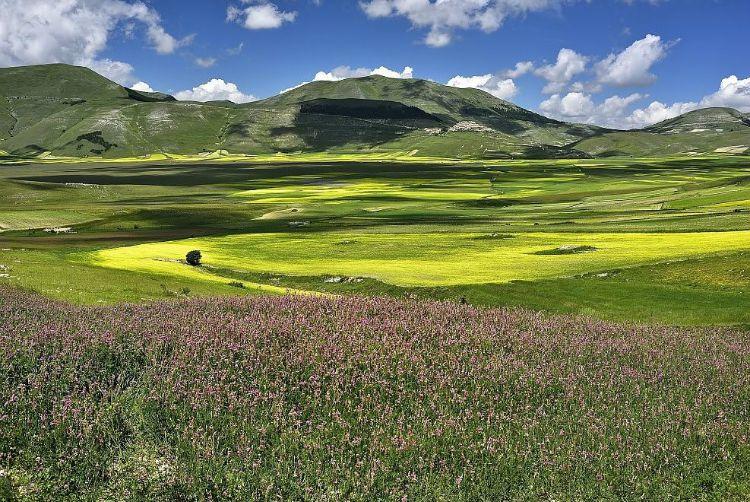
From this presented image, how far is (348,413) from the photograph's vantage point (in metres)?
9.44

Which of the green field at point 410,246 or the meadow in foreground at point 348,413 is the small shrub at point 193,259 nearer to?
the green field at point 410,246

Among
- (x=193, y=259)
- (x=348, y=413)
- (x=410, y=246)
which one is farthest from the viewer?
(x=410, y=246)

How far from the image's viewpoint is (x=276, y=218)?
89688mm

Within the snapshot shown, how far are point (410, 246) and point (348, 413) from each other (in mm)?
46886

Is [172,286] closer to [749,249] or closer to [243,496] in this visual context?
[243,496]

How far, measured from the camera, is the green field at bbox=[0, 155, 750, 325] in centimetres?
3102

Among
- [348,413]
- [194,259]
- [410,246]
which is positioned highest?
[348,413]

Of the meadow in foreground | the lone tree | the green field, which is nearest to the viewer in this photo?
the meadow in foreground

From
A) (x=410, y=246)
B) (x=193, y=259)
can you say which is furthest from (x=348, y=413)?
(x=410, y=246)

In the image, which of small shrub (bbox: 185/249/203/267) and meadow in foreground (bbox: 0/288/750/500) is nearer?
meadow in foreground (bbox: 0/288/750/500)

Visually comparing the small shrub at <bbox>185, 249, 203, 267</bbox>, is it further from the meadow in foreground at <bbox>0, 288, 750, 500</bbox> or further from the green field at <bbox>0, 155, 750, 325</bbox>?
the meadow in foreground at <bbox>0, 288, 750, 500</bbox>

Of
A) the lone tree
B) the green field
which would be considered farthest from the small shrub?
the green field

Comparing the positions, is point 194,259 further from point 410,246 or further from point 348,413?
point 348,413

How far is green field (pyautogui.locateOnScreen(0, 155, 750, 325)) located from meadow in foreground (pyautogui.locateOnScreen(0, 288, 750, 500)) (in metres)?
14.8
